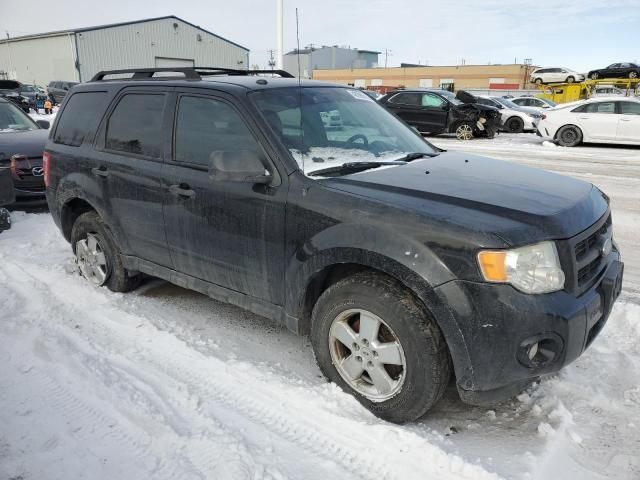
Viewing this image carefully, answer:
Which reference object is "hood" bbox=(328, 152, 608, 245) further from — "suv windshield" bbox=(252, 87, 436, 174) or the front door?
the front door

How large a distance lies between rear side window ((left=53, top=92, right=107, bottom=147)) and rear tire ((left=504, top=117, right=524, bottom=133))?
19.6 meters

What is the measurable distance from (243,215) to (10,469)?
179cm

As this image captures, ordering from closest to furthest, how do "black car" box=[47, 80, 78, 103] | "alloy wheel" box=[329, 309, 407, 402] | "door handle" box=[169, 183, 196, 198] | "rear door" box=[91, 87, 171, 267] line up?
1. "alloy wheel" box=[329, 309, 407, 402]
2. "door handle" box=[169, 183, 196, 198]
3. "rear door" box=[91, 87, 171, 267]
4. "black car" box=[47, 80, 78, 103]

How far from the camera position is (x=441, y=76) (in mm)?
75688

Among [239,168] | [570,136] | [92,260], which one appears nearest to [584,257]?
[239,168]

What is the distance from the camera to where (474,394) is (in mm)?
2619

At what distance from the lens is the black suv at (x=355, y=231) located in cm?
251

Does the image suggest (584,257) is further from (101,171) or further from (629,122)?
(629,122)

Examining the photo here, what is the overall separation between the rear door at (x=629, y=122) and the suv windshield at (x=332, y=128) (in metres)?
13.8

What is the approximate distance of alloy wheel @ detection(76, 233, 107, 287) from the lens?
469 cm

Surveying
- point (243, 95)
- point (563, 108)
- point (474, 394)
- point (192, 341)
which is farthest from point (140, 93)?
point (563, 108)

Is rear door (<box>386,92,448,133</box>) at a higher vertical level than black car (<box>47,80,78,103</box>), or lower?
lower

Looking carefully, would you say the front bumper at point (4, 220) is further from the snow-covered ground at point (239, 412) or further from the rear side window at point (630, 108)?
the rear side window at point (630, 108)

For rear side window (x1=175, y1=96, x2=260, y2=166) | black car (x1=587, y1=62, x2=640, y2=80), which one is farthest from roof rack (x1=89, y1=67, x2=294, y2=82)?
black car (x1=587, y1=62, x2=640, y2=80)
